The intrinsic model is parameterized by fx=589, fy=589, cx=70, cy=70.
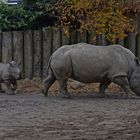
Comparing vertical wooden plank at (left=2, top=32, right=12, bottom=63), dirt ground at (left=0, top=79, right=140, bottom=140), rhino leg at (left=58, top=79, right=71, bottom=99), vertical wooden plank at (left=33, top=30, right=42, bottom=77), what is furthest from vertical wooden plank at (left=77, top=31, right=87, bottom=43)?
rhino leg at (left=58, top=79, right=71, bottom=99)

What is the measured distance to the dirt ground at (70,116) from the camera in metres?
7.57

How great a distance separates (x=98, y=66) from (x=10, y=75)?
2.44 m

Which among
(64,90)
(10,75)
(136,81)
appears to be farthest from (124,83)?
(10,75)

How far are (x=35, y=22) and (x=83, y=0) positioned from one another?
13.7 feet

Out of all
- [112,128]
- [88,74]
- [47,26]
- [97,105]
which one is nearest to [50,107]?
[97,105]

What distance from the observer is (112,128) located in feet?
26.4

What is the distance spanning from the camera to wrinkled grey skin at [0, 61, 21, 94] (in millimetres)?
14125

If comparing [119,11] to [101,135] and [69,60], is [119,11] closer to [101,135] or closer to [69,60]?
[69,60]

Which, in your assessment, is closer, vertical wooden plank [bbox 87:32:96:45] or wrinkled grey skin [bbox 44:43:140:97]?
wrinkled grey skin [bbox 44:43:140:97]

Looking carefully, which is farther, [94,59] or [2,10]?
[2,10]

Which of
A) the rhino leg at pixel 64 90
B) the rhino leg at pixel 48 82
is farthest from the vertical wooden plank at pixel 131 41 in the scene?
the rhino leg at pixel 64 90

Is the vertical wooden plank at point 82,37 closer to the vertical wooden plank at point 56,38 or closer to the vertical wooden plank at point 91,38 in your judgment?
the vertical wooden plank at point 91,38

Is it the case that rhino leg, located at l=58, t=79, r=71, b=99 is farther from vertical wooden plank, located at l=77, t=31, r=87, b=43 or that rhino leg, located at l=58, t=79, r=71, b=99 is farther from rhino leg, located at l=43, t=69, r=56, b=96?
vertical wooden plank, located at l=77, t=31, r=87, b=43

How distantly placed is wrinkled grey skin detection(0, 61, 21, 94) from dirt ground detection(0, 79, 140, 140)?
Result: 0.68ft
